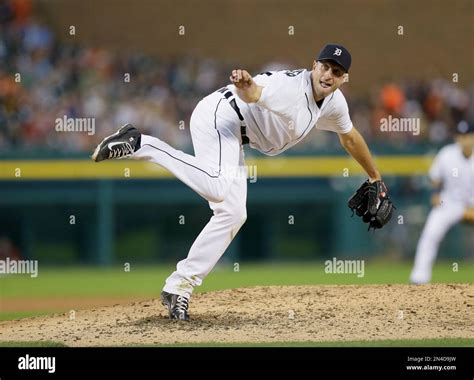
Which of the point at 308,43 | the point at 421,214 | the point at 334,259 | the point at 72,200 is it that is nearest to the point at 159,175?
the point at 72,200

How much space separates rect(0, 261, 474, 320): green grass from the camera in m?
11.0

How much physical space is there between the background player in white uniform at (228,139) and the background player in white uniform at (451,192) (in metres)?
3.84

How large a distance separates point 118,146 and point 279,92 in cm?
110

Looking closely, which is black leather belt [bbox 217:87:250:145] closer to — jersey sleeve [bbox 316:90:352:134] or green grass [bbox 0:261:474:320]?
jersey sleeve [bbox 316:90:352:134]

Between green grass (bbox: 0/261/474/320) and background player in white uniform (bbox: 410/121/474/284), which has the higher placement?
background player in white uniform (bbox: 410/121/474/284)

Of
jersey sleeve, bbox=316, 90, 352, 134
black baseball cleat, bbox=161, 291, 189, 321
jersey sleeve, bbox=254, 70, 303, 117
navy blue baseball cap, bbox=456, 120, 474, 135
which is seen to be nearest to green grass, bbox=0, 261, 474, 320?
navy blue baseball cap, bbox=456, 120, 474, 135

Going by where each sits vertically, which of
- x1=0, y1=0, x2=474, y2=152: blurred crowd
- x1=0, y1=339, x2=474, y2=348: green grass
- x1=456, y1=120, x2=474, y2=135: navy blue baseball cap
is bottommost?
x1=0, y1=339, x2=474, y2=348: green grass

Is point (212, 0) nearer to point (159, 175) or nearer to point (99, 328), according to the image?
point (159, 175)

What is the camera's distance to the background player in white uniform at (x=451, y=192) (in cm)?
980

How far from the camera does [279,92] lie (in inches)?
229

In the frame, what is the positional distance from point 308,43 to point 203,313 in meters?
10.3

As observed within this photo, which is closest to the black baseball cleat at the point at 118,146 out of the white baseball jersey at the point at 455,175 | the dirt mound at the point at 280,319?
the dirt mound at the point at 280,319

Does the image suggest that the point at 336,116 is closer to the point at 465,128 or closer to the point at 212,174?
the point at 212,174

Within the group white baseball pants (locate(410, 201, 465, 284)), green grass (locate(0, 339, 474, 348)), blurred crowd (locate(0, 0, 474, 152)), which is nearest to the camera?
green grass (locate(0, 339, 474, 348))
